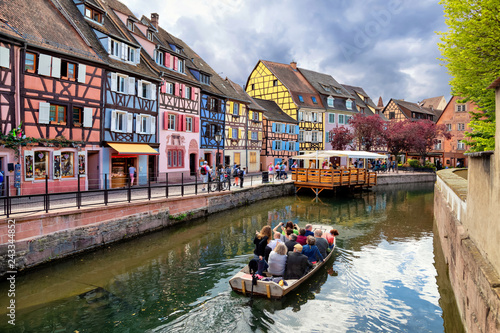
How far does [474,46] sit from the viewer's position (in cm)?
1212

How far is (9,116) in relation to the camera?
1565cm

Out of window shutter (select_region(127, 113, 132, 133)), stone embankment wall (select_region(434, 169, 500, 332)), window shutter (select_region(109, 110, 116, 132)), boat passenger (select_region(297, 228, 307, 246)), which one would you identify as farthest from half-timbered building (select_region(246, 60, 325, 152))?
stone embankment wall (select_region(434, 169, 500, 332))

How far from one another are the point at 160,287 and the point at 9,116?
39.3 ft

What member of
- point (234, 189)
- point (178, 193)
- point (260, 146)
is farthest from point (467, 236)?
point (260, 146)

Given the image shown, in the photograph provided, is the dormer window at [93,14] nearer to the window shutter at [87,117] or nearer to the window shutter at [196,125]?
the window shutter at [87,117]

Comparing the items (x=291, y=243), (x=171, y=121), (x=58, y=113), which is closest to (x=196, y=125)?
(x=171, y=121)

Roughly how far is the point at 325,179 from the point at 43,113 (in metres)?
19.4

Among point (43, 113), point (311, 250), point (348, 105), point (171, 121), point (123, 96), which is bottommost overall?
point (311, 250)

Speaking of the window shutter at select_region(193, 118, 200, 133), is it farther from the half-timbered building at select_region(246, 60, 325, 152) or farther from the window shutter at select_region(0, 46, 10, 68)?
the half-timbered building at select_region(246, 60, 325, 152)

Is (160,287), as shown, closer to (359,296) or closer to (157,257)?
(157,257)

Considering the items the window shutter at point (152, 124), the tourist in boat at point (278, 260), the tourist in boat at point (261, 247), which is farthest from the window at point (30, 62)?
the tourist in boat at point (278, 260)

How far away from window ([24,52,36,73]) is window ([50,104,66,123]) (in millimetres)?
1953

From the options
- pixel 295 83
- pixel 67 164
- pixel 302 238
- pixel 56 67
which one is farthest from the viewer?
pixel 295 83

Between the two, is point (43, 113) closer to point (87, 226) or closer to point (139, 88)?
point (139, 88)
